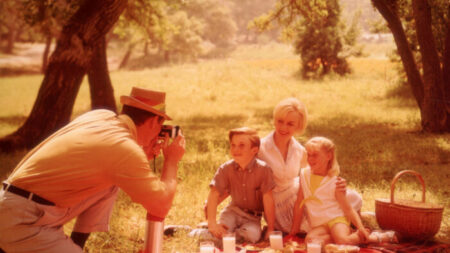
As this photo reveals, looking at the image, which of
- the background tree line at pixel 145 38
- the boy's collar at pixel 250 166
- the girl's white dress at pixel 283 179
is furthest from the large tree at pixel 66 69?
the boy's collar at pixel 250 166

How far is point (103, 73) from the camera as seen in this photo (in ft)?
46.6

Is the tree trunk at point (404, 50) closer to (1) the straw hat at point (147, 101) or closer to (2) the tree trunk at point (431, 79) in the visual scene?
(2) the tree trunk at point (431, 79)

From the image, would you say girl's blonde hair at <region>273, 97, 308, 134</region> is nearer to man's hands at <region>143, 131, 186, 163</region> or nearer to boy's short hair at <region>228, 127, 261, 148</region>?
boy's short hair at <region>228, 127, 261, 148</region>

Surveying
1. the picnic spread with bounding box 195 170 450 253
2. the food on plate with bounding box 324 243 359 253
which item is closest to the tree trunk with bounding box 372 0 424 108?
the picnic spread with bounding box 195 170 450 253

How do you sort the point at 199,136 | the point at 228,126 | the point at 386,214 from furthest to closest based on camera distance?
the point at 228,126 < the point at 199,136 < the point at 386,214

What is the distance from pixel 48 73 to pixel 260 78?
55.1 ft

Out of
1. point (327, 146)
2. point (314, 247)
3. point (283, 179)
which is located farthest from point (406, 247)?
point (283, 179)

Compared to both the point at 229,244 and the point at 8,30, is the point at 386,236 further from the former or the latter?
the point at 8,30

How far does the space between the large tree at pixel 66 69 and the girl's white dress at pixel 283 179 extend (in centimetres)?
565

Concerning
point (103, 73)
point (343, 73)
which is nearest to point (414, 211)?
point (103, 73)

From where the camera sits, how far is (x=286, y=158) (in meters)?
4.72

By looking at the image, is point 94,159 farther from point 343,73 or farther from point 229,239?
point 343,73

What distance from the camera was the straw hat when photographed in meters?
2.95

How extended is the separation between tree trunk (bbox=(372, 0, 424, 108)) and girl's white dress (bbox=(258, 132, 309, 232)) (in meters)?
7.33
